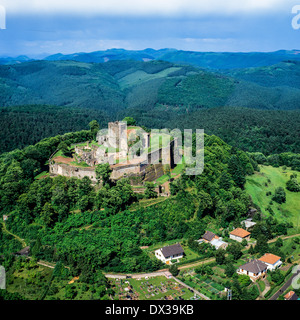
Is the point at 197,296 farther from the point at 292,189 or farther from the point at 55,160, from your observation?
the point at 292,189

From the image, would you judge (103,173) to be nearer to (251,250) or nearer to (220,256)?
(220,256)

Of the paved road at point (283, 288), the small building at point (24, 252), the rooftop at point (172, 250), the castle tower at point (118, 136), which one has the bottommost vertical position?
the paved road at point (283, 288)

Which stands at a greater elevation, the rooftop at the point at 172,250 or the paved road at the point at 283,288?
the rooftop at the point at 172,250

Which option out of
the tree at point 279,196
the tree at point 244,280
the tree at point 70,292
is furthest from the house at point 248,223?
the tree at point 70,292

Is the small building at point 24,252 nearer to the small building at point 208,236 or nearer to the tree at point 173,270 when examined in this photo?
the tree at point 173,270

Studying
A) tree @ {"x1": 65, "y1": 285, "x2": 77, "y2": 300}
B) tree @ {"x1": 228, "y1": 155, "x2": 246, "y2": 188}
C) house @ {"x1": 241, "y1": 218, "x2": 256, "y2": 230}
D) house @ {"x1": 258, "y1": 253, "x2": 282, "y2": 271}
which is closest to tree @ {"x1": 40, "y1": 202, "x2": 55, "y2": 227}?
tree @ {"x1": 65, "y1": 285, "x2": 77, "y2": 300}

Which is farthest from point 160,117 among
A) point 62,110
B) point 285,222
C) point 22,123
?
point 285,222

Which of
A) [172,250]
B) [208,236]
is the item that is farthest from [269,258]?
[172,250]
